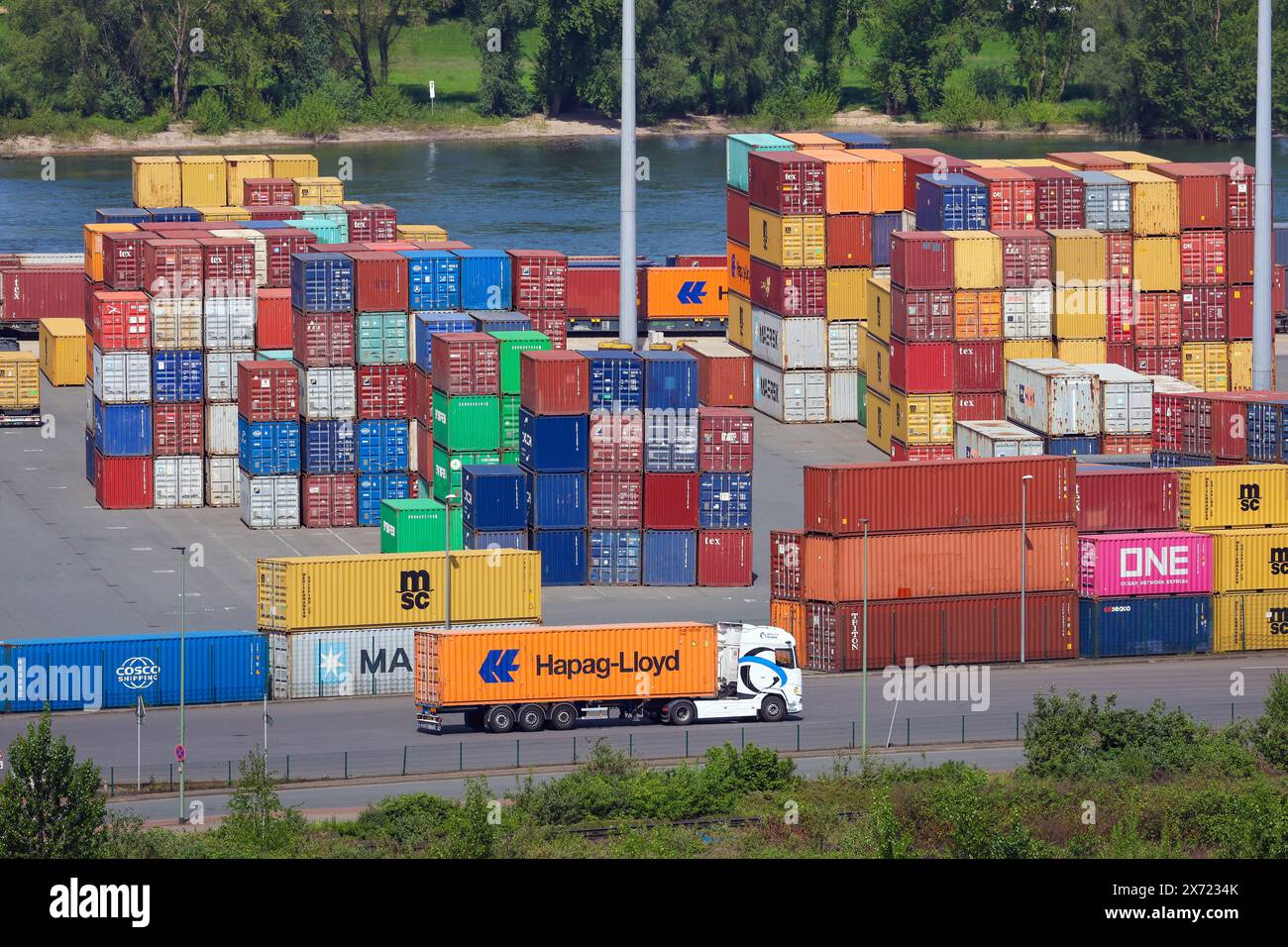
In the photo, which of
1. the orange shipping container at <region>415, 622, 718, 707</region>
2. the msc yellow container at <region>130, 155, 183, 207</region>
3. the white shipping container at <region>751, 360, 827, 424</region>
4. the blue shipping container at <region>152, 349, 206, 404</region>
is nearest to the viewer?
the orange shipping container at <region>415, 622, 718, 707</region>

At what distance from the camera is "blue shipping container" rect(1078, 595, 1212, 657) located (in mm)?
72562

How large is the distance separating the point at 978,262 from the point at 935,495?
2980cm

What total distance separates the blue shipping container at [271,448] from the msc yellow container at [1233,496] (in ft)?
114

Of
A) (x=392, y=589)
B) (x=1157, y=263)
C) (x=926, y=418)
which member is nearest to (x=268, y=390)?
(x=392, y=589)

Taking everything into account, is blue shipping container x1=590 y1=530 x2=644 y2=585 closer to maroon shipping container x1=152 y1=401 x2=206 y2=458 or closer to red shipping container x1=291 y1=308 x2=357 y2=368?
red shipping container x1=291 y1=308 x2=357 y2=368

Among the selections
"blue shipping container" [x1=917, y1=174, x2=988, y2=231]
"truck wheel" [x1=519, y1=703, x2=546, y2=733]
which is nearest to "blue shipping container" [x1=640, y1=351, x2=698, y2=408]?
"truck wheel" [x1=519, y1=703, x2=546, y2=733]

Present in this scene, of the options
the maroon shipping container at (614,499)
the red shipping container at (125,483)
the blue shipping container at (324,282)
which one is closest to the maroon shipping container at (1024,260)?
the maroon shipping container at (614,499)

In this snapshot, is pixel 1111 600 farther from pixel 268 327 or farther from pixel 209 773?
pixel 268 327

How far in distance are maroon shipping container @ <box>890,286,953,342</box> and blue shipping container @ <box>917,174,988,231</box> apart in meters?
5.12

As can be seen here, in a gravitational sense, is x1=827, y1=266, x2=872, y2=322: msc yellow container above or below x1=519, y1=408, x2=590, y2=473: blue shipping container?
above

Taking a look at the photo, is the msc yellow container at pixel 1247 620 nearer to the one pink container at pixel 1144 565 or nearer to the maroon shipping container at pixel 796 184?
the one pink container at pixel 1144 565

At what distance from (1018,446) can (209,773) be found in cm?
4163
